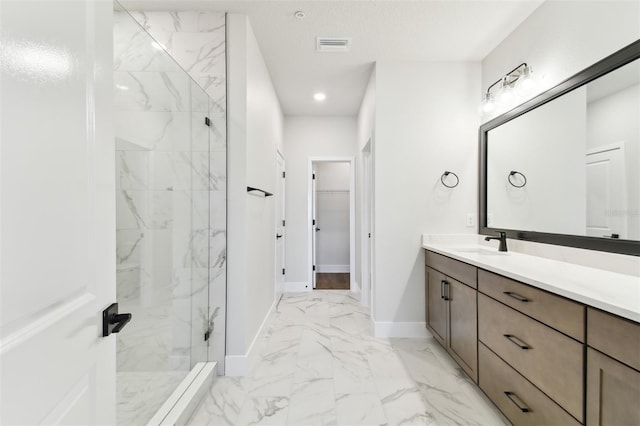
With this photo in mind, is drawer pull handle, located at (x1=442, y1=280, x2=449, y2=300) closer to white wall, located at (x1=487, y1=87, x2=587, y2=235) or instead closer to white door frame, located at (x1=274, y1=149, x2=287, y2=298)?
white wall, located at (x1=487, y1=87, x2=587, y2=235)

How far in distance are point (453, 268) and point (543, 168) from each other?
938mm

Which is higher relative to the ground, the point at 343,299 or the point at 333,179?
A: the point at 333,179

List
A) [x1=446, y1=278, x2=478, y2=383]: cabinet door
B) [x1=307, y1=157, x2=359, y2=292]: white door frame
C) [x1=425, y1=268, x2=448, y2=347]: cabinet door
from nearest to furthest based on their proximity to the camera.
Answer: [x1=446, y1=278, x2=478, y2=383]: cabinet door < [x1=425, y1=268, x2=448, y2=347]: cabinet door < [x1=307, y1=157, x2=359, y2=292]: white door frame

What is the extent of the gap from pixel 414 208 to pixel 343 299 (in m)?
1.80

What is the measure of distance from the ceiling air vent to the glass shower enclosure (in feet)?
3.60

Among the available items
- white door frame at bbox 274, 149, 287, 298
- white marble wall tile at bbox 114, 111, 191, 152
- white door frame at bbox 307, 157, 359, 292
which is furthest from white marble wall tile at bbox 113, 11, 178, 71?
white door frame at bbox 307, 157, 359, 292

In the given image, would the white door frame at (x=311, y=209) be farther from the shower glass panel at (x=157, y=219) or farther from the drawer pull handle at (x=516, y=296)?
the drawer pull handle at (x=516, y=296)

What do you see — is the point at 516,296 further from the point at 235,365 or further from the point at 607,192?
the point at 235,365

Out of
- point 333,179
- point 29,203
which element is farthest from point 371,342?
point 333,179

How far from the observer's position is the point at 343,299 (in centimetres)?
385

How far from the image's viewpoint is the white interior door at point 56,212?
476mm

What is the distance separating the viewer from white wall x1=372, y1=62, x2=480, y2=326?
268 cm

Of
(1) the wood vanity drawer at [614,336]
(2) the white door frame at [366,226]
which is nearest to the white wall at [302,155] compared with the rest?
(2) the white door frame at [366,226]

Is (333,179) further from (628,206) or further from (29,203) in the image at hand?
(29,203)
